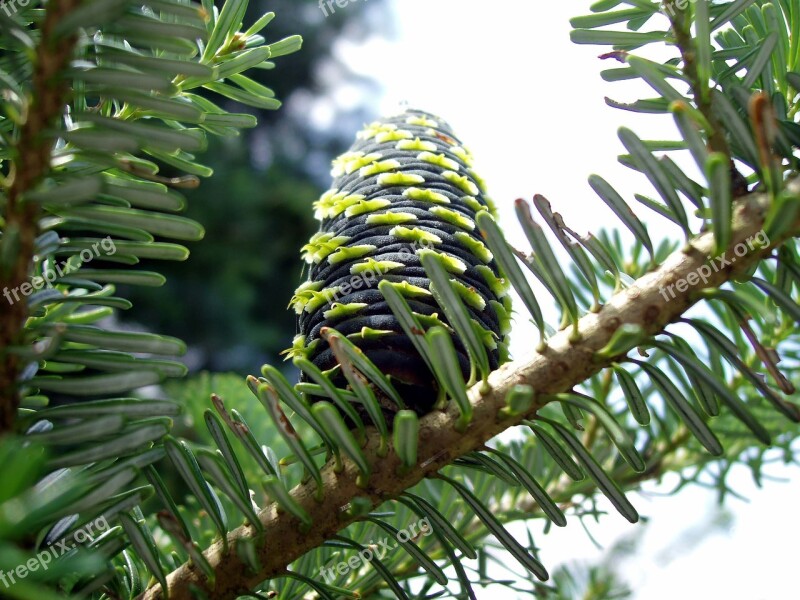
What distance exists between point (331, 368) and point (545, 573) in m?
0.14

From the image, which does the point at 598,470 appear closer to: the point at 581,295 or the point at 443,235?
the point at 443,235

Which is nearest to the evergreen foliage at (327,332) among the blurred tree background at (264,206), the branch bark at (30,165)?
the branch bark at (30,165)

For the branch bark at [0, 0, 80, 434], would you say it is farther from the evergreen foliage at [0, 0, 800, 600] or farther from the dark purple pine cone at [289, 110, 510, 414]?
the dark purple pine cone at [289, 110, 510, 414]

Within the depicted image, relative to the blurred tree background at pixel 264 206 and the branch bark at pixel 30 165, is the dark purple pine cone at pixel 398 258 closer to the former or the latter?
the branch bark at pixel 30 165

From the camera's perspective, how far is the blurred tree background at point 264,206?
2553mm

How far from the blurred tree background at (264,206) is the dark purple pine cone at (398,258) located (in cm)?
194

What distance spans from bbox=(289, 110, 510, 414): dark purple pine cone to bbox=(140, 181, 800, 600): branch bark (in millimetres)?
31

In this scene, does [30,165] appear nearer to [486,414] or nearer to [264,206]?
[486,414]

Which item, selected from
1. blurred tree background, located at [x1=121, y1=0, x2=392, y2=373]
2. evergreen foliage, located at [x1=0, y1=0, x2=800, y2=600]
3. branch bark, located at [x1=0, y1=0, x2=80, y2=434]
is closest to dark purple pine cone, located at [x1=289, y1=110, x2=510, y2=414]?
evergreen foliage, located at [x1=0, y1=0, x2=800, y2=600]

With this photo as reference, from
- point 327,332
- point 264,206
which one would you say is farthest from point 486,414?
point 264,206

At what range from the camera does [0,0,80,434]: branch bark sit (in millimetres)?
232

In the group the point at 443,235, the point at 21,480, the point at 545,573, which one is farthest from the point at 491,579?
the point at 21,480

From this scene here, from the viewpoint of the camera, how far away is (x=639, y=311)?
29 centimetres

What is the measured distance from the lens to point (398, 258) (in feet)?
1.14
